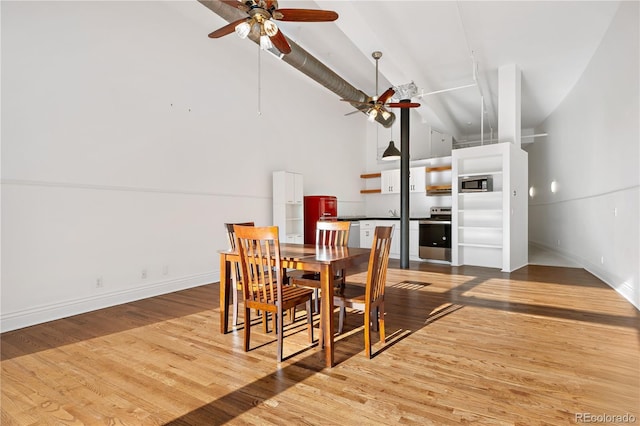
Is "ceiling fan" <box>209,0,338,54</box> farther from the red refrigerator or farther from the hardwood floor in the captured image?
the red refrigerator

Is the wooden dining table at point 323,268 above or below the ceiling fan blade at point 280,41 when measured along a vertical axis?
below

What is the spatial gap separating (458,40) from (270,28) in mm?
3647

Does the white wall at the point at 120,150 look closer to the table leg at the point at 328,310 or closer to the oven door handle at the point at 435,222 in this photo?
the table leg at the point at 328,310

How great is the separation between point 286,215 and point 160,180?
2638mm

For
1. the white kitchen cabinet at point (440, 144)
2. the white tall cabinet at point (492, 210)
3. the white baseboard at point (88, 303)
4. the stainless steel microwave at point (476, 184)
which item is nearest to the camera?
the white baseboard at point (88, 303)

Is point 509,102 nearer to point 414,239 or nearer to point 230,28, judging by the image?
point 414,239

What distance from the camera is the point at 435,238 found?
Result: 7195 millimetres

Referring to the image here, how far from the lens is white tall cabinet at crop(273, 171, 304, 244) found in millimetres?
6422

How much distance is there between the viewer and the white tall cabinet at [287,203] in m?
6.42

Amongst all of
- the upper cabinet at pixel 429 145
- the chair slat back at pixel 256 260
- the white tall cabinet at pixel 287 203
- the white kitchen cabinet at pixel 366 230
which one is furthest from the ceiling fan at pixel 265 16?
the upper cabinet at pixel 429 145

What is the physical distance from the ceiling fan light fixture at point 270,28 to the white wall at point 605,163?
4.07 metres

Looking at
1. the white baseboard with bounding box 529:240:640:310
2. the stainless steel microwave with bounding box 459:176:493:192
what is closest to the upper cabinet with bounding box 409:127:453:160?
the stainless steel microwave with bounding box 459:176:493:192

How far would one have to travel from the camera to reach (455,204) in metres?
6.55

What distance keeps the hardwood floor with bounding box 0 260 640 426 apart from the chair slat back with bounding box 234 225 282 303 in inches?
18.6
